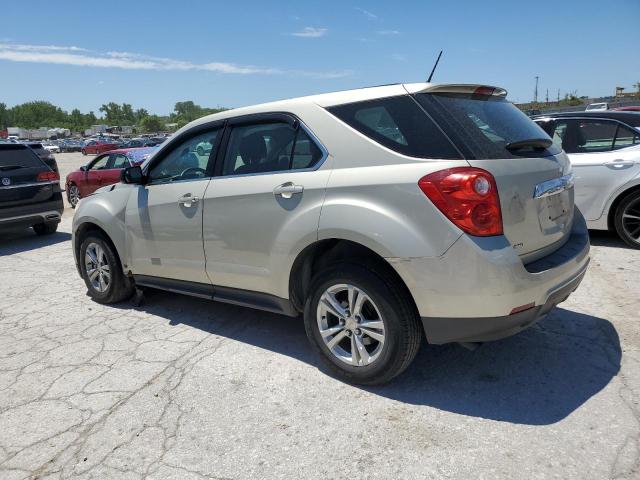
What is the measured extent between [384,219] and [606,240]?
4982 mm

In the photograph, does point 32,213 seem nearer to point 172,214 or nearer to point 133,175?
point 133,175

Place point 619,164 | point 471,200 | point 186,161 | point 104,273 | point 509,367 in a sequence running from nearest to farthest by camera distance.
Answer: point 471,200 → point 509,367 → point 186,161 → point 104,273 → point 619,164

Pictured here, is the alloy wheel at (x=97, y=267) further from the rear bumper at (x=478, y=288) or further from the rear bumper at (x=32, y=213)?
the rear bumper at (x=32, y=213)

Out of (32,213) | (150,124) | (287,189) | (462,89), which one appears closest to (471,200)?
(462,89)

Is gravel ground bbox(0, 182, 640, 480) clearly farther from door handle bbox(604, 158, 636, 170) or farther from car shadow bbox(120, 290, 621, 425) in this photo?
door handle bbox(604, 158, 636, 170)

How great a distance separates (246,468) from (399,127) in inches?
78.9

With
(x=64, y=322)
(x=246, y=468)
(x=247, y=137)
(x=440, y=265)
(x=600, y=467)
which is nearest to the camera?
(x=600, y=467)

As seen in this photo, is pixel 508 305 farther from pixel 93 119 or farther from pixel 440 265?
pixel 93 119

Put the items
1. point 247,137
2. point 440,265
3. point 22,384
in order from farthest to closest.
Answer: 1. point 247,137
2. point 22,384
3. point 440,265

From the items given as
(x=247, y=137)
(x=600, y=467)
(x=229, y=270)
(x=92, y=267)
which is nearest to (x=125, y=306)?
(x=92, y=267)

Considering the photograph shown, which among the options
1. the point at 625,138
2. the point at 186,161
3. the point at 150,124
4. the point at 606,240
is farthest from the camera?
the point at 150,124

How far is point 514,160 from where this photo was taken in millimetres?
2750

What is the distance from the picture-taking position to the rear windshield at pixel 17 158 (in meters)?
8.26

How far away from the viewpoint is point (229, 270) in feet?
12.0
